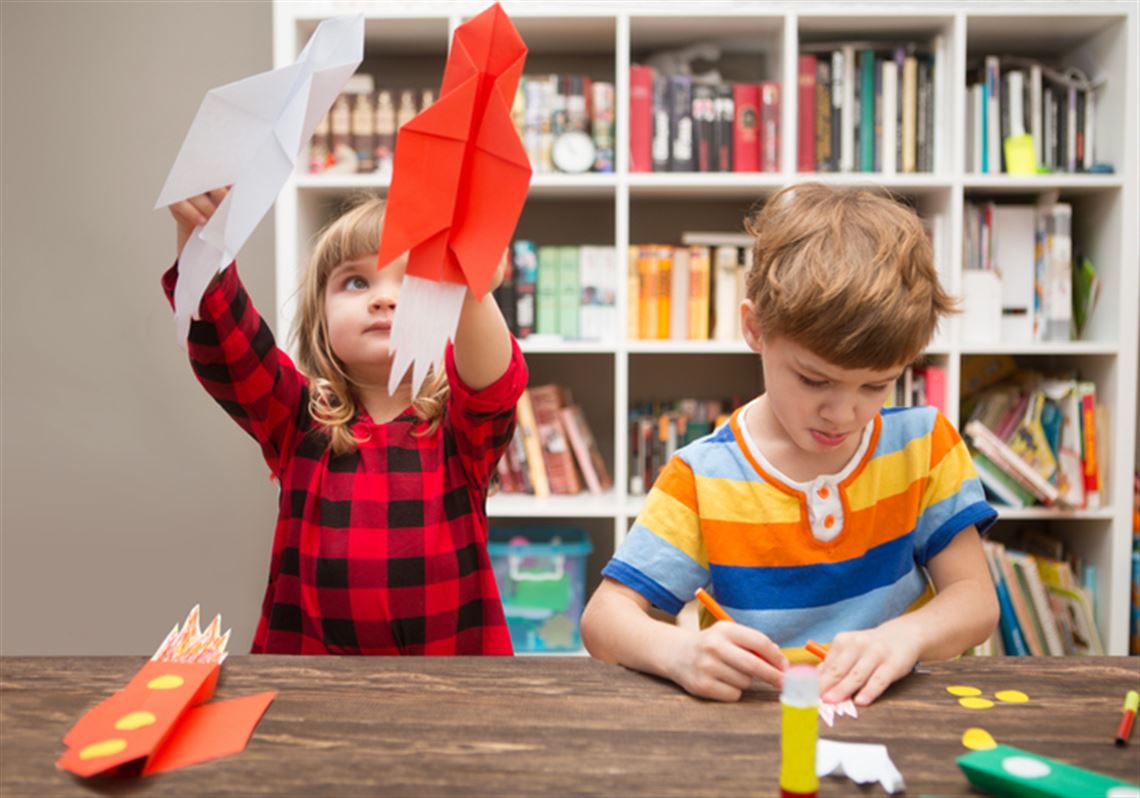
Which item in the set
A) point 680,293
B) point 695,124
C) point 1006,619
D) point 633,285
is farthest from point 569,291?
point 1006,619

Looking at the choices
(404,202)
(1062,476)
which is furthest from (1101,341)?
(404,202)

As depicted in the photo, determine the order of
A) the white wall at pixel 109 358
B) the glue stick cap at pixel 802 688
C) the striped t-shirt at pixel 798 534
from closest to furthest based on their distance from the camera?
the glue stick cap at pixel 802 688 < the striped t-shirt at pixel 798 534 < the white wall at pixel 109 358

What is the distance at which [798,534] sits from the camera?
3.36 ft

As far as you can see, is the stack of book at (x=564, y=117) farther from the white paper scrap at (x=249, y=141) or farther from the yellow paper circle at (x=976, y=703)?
the yellow paper circle at (x=976, y=703)

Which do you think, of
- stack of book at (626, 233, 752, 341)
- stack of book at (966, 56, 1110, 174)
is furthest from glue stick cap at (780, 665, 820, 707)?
stack of book at (966, 56, 1110, 174)

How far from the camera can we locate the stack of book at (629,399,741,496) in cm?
240

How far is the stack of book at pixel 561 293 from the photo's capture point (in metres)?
2.35

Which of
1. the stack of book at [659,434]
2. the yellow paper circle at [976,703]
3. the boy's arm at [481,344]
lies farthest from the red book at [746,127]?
the yellow paper circle at [976,703]

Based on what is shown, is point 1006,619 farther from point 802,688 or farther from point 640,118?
point 802,688

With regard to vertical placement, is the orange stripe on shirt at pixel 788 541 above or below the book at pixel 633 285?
below

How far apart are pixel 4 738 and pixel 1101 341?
231 cm

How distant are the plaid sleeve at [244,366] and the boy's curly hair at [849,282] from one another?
571mm

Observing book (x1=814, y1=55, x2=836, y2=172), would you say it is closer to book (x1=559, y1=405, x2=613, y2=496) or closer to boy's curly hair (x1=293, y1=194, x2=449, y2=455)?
book (x1=559, y1=405, x2=613, y2=496)

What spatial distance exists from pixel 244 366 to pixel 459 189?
0.51 metres
